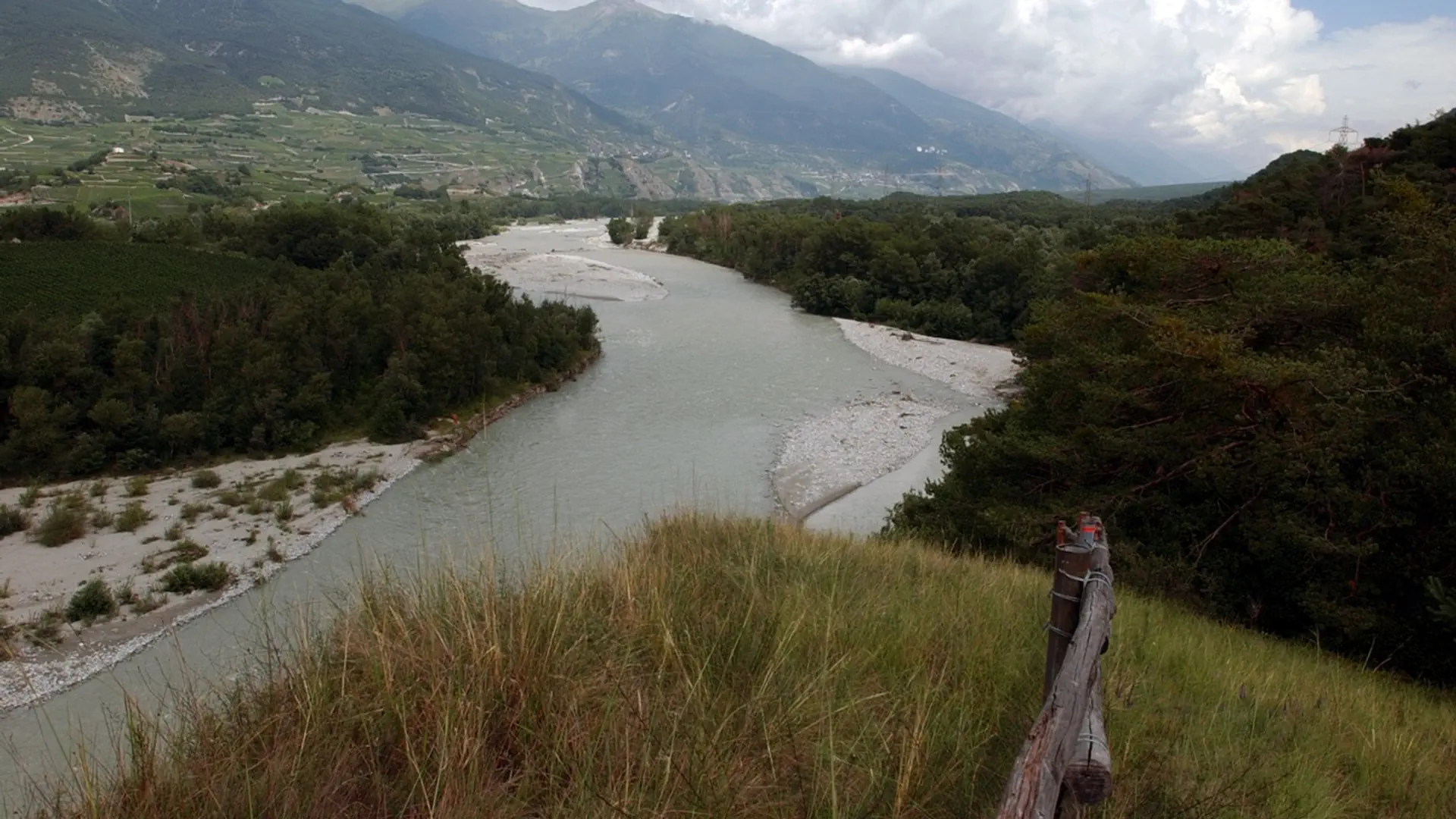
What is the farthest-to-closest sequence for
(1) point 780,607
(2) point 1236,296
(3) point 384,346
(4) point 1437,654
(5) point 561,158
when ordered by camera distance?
1. (5) point 561,158
2. (3) point 384,346
3. (2) point 1236,296
4. (4) point 1437,654
5. (1) point 780,607

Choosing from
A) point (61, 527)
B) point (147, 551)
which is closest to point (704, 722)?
point (147, 551)

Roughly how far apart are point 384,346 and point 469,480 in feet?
28.0

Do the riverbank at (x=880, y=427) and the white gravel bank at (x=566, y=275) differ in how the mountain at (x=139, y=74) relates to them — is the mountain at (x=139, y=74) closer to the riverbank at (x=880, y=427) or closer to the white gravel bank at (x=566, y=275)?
the white gravel bank at (x=566, y=275)

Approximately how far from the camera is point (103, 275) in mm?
29031

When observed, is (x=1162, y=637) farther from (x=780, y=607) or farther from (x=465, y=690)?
(x=465, y=690)

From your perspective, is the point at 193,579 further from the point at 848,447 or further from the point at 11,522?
the point at 848,447

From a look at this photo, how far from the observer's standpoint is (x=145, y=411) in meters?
19.9

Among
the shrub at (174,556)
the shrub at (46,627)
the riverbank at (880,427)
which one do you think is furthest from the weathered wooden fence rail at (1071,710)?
the shrub at (174,556)

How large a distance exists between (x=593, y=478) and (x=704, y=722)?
1639 centimetres

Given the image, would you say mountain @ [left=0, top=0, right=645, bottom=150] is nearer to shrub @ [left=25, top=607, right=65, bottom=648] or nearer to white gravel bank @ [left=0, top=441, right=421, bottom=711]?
white gravel bank @ [left=0, top=441, right=421, bottom=711]

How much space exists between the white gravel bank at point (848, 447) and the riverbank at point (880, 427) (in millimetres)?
20

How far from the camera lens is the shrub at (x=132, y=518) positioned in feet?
51.0

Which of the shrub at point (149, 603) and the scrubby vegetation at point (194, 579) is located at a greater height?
the scrubby vegetation at point (194, 579)

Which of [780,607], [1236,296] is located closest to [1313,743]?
[780,607]
